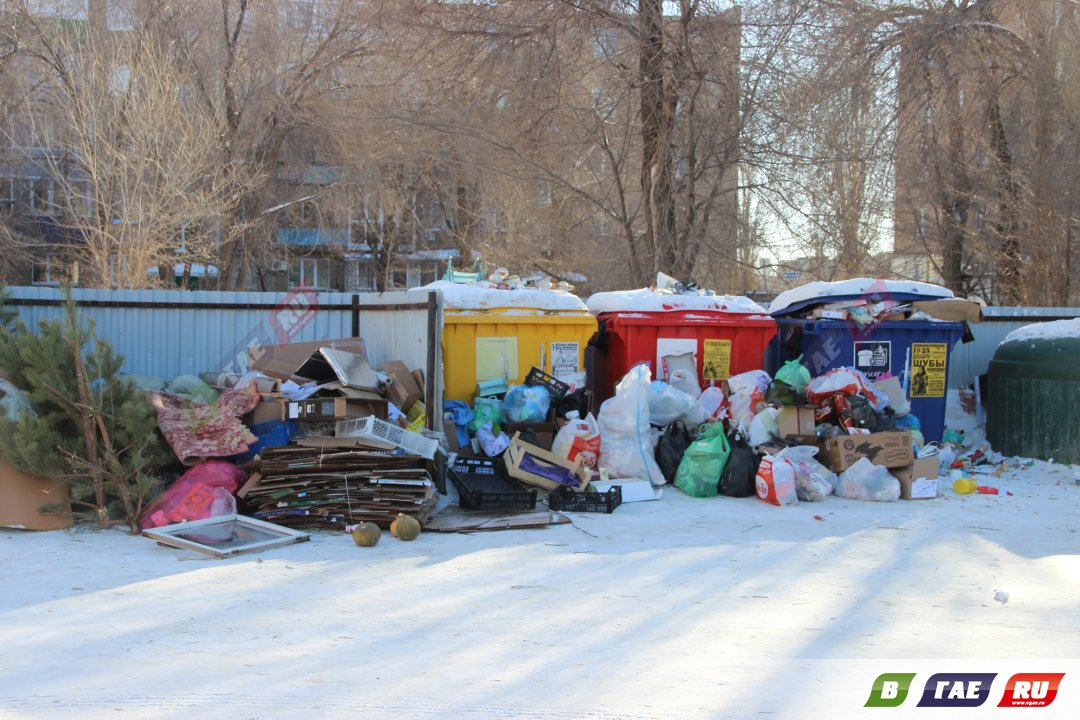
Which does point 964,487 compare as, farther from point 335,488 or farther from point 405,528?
point 335,488

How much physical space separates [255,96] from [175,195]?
20.8ft

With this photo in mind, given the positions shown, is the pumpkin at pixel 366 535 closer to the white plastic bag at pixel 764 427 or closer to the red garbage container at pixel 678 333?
the white plastic bag at pixel 764 427

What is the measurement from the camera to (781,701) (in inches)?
124

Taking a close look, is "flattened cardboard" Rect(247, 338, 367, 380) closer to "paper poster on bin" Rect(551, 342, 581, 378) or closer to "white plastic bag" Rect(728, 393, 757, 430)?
"paper poster on bin" Rect(551, 342, 581, 378)

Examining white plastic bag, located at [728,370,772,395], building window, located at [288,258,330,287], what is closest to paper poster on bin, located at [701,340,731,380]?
white plastic bag, located at [728,370,772,395]

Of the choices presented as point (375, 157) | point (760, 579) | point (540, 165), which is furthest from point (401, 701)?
point (375, 157)

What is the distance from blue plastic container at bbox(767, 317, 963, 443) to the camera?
28.8ft

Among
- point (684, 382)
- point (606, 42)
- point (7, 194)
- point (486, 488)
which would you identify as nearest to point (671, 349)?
point (684, 382)

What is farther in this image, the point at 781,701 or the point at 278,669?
the point at 278,669

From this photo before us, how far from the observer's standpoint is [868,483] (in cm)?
684

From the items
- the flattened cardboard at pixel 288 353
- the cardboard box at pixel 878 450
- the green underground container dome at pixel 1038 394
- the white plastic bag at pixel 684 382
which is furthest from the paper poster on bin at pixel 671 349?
the green underground container dome at pixel 1038 394

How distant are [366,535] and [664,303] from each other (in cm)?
425

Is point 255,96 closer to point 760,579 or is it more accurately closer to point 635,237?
point 635,237

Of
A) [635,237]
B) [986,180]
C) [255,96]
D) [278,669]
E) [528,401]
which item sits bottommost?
[278,669]
